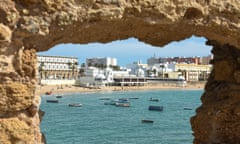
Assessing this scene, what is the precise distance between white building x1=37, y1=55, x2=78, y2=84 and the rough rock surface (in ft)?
282

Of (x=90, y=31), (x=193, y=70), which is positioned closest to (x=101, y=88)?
(x=193, y=70)

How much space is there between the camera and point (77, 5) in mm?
4691

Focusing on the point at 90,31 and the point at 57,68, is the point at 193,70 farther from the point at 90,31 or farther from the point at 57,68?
the point at 90,31

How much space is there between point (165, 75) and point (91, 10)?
133116 millimetres

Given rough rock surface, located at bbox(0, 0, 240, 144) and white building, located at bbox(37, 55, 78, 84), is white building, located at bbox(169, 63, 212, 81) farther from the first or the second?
rough rock surface, located at bbox(0, 0, 240, 144)

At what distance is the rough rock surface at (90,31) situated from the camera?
437cm

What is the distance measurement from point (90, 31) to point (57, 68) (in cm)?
9903

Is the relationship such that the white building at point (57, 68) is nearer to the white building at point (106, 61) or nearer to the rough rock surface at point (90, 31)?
the white building at point (106, 61)

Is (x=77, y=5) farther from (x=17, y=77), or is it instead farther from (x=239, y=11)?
(x=239, y=11)

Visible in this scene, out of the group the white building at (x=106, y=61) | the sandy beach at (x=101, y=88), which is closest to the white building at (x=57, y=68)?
the sandy beach at (x=101, y=88)

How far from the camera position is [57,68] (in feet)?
338

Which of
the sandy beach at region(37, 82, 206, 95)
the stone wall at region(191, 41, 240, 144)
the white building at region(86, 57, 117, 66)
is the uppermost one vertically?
the white building at region(86, 57, 117, 66)

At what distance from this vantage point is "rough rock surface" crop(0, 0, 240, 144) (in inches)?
172

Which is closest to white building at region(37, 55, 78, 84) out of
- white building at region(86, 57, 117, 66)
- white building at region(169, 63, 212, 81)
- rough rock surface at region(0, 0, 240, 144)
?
white building at region(169, 63, 212, 81)
